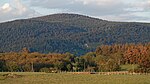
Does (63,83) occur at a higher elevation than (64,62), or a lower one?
higher

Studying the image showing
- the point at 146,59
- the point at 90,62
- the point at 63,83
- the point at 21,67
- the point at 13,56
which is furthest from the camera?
the point at 13,56

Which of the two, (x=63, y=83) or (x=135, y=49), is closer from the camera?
(x=63, y=83)

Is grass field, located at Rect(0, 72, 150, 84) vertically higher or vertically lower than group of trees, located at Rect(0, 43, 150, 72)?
higher

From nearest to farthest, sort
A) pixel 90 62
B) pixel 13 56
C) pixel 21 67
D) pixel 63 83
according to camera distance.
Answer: pixel 63 83
pixel 21 67
pixel 90 62
pixel 13 56

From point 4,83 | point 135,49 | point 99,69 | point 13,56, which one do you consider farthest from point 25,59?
point 4,83

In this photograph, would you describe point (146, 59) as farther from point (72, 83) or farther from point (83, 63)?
point (72, 83)

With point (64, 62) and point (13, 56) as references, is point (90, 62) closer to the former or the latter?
point (64, 62)

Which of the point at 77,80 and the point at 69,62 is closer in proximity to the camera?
the point at 77,80

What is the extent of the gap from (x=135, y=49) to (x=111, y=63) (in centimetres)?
2624

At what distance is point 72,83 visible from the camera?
2041 inches

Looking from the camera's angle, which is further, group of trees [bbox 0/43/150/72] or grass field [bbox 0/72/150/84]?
group of trees [bbox 0/43/150/72]

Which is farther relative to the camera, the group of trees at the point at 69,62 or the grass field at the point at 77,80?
the group of trees at the point at 69,62

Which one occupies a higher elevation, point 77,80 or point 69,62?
point 77,80

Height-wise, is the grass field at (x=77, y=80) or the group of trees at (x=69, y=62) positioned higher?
the grass field at (x=77, y=80)
